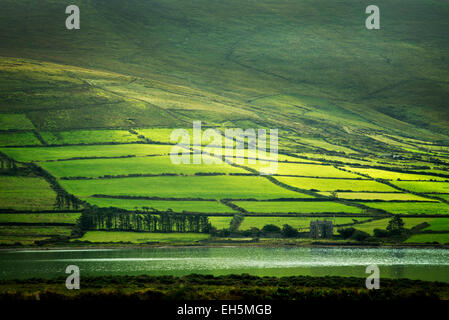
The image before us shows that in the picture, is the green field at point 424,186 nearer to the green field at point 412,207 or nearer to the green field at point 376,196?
the green field at point 376,196

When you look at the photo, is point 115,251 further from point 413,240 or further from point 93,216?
point 413,240

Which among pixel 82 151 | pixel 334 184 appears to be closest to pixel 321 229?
pixel 334 184

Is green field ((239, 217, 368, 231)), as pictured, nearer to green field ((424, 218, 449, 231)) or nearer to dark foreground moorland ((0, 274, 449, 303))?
green field ((424, 218, 449, 231))

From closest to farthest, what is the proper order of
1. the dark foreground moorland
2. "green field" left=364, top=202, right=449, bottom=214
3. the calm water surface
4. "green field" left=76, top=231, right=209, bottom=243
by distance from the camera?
1. the dark foreground moorland
2. the calm water surface
3. "green field" left=76, top=231, right=209, bottom=243
4. "green field" left=364, top=202, right=449, bottom=214

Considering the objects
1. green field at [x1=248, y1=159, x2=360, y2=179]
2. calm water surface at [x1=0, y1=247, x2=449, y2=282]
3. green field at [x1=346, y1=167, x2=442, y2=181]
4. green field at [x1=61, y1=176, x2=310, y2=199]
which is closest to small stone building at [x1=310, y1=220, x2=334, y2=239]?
calm water surface at [x1=0, y1=247, x2=449, y2=282]

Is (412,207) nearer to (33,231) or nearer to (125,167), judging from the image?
(125,167)
